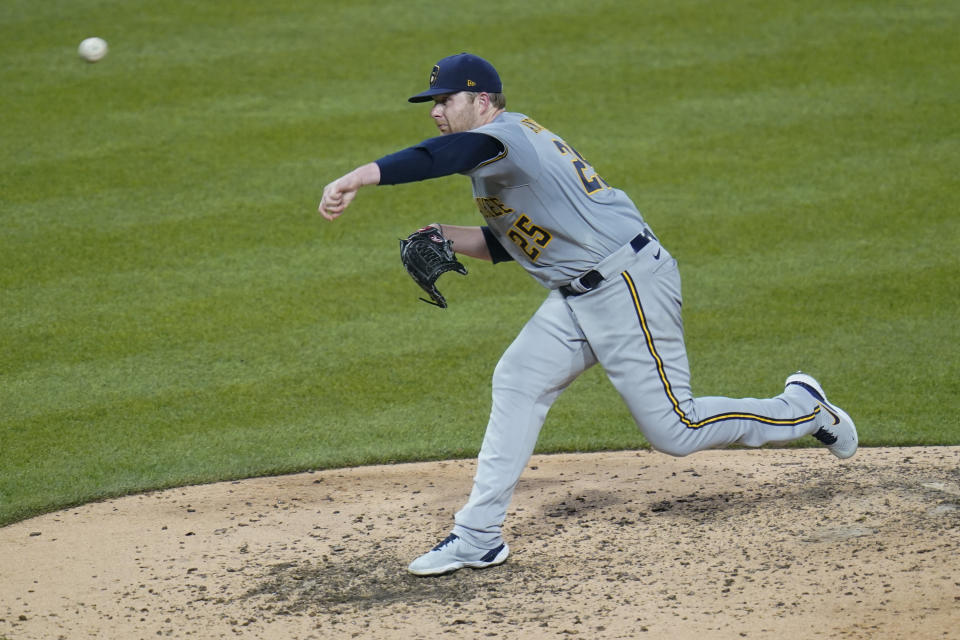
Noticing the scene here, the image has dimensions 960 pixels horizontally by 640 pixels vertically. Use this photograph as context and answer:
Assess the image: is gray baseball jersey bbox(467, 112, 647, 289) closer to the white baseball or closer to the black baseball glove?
the black baseball glove

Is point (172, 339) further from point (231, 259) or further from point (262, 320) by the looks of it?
point (231, 259)

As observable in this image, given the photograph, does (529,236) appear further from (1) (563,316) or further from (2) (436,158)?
(2) (436,158)

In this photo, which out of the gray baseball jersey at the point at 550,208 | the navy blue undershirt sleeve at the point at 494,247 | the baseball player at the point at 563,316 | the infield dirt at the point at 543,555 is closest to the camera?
the infield dirt at the point at 543,555

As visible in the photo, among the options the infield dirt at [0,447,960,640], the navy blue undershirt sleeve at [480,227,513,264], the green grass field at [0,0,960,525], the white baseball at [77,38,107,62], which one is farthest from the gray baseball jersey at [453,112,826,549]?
the white baseball at [77,38,107,62]

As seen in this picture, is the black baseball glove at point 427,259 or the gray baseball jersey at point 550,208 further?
the black baseball glove at point 427,259

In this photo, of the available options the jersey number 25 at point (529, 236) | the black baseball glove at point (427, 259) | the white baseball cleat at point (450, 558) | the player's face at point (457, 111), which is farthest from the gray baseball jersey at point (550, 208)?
the white baseball cleat at point (450, 558)

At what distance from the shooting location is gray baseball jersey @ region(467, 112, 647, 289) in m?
4.09

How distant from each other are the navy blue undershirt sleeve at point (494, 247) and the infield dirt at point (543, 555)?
42.0 inches

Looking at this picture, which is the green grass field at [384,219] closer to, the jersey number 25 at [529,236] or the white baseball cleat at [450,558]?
the white baseball cleat at [450,558]

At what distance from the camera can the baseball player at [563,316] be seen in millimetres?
4195

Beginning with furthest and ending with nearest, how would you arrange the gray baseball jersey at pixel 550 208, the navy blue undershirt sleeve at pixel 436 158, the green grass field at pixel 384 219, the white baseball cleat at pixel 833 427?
the green grass field at pixel 384 219
the white baseball cleat at pixel 833 427
the gray baseball jersey at pixel 550 208
the navy blue undershirt sleeve at pixel 436 158

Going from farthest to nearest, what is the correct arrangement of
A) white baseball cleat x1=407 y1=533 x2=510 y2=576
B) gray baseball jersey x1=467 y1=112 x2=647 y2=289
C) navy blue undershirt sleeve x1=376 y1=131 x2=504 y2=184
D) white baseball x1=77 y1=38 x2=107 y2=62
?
1. white baseball x1=77 y1=38 x2=107 y2=62
2. white baseball cleat x1=407 y1=533 x2=510 y2=576
3. gray baseball jersey x1=467 y1=112 x2=647 y2=289
4. navy blue undershirt sleeve x1=376 y1=131 x2=504 y2=184

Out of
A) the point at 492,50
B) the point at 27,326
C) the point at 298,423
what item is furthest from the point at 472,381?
the point at 492,50

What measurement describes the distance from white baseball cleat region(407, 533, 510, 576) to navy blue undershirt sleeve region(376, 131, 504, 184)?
4.53 feet
